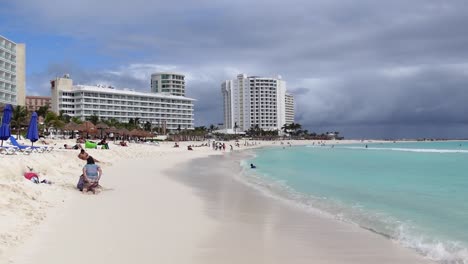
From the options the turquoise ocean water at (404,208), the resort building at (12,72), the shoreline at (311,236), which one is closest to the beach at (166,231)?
the shoreline at (311,236)

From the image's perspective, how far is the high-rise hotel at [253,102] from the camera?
18625 cm

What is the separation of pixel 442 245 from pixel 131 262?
5.51 m

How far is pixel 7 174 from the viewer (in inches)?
504

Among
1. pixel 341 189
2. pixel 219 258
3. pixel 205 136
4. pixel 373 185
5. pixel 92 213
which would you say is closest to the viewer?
pixel 219 258

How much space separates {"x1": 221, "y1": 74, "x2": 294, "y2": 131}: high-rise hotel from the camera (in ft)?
611

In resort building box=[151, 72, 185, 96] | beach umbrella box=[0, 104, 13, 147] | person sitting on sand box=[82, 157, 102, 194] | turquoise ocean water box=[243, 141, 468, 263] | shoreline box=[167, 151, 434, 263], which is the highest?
resort building box=[151, 72, 185, 96]

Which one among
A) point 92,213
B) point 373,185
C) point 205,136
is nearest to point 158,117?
point 205,136

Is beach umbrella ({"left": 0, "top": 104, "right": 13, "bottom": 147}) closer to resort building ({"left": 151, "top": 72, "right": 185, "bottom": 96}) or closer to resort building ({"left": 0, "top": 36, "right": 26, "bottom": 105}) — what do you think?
resort building ({"left": 0, "top": 36, "right": 26, "bottom": 105})

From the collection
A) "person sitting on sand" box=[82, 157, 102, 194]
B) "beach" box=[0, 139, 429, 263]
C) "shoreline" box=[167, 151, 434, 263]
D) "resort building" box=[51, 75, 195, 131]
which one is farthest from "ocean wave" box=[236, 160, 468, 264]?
"resort building" box=[51, 75, 195, 131]

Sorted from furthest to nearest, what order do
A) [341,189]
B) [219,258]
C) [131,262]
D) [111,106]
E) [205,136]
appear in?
[205,136], [111,106], [341,189], [219,258], [131,262]

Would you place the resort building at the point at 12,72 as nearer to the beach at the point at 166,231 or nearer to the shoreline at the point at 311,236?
the beach at the point at 166,231

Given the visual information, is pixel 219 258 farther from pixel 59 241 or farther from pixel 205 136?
pixel 205 136

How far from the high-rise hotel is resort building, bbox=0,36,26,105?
10994 centimetres

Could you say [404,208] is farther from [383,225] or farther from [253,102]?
[253,102]
